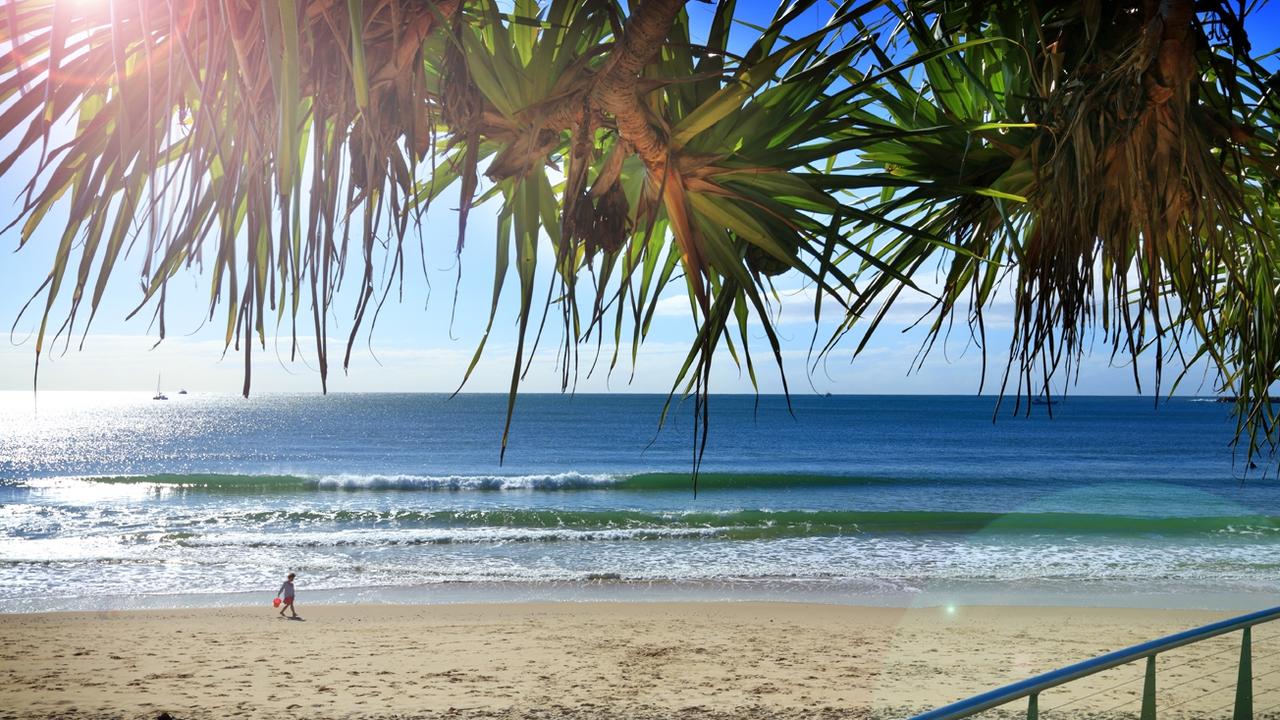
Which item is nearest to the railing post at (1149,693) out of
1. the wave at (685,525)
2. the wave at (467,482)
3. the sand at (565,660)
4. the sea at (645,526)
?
the sea at (645,526)

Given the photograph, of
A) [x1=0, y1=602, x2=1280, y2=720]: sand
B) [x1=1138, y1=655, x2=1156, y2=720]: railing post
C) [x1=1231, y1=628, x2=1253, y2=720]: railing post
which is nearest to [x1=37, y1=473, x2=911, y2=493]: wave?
[x1=0, y1=602, x2=1280, y2=720]: sand

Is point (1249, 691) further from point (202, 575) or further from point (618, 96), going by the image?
point (202, 575)

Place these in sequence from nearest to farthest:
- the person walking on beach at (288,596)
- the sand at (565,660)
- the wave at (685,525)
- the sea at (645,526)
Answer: the sand at (565,660) < the person walking on beach at (288,596) < the sea at (645,526) < the wave at (685,525)

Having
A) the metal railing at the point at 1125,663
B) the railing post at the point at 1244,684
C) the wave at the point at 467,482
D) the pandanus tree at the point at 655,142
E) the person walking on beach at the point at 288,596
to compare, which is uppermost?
the pandanus tree at the point at 655,142

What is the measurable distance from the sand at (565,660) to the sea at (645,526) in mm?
1226

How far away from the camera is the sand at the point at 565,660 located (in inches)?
323

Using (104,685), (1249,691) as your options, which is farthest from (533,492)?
(1249,691)

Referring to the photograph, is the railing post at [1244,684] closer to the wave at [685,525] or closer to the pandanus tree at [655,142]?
the pandanus tree at [655,142]

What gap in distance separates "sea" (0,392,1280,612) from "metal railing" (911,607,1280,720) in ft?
1.06

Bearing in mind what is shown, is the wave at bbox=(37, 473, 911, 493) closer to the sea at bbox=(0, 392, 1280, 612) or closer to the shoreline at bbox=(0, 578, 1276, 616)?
the sea at bbox=(0, 392, 1280, 612)

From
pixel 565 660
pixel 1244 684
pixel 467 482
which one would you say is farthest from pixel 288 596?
pixel 467 482

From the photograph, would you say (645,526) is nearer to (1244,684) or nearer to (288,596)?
(288,596)

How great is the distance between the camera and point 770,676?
915 centimetres

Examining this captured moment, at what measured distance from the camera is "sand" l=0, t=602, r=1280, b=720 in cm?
820
